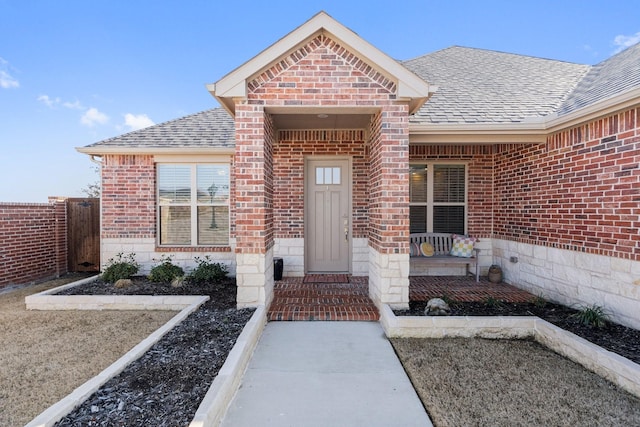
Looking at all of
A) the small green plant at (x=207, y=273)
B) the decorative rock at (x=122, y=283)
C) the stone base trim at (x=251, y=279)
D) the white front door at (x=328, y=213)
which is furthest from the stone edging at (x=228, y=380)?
the decorative rock at (x=122, y=283)

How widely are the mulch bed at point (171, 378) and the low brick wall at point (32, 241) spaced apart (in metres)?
5.03

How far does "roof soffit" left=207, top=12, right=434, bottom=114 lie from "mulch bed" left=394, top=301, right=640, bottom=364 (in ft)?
10.2

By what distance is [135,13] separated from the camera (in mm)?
9203

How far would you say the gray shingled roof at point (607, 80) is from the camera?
15.8ft

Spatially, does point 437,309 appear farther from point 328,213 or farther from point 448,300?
point 328,213

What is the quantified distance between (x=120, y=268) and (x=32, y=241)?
8.33 ft

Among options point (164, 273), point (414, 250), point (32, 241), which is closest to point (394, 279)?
point (414, 250)

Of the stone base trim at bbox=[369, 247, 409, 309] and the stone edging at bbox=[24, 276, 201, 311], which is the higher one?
the stone base trim at bbox=[369, 247, 409, 309]

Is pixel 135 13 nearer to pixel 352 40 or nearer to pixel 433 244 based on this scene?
pixel 352 40

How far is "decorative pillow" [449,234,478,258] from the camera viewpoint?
6.49 m

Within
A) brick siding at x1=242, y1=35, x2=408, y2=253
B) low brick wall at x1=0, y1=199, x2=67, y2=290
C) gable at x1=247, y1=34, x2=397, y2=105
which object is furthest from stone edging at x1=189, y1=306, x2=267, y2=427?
low brick wall at x1=0, y1=199, x2=67, y2=290

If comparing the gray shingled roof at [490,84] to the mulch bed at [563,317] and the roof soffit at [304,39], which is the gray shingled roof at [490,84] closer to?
the roof soffit at [304,39]

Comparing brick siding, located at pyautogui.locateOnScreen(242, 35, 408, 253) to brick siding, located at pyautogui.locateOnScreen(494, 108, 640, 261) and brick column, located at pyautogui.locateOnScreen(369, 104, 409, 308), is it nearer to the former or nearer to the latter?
brick column, located at pyautogui.locateOnScreen(369, 104, 409, 308)

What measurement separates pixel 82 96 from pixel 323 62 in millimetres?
11185
